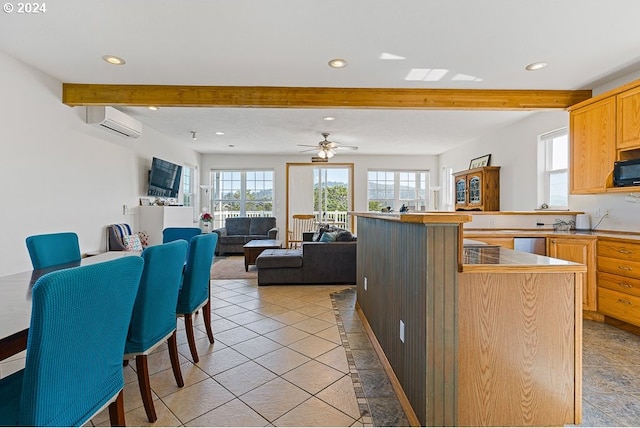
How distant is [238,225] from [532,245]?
20.8 ft

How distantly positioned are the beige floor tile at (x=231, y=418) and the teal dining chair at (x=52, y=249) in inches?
61.9

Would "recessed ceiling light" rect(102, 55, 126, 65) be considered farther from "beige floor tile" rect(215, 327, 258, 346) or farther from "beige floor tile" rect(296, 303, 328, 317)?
"beige floor tile" rect(296, 303, 328, 317)

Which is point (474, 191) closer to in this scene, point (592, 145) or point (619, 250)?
point (592, 145)

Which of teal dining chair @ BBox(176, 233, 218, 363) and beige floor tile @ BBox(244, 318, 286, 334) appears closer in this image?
teal dining chair @ BBox(176, 233, 218, 363)

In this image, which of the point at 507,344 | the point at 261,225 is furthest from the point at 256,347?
the point at 261,225

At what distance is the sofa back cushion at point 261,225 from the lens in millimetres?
7906

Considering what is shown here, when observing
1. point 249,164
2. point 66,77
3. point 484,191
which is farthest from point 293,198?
point 66,77

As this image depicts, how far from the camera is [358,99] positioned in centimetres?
360

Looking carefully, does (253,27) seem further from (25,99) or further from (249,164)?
(249,164)

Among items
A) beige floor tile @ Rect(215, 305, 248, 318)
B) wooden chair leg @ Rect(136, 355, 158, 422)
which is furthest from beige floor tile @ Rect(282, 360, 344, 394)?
beige floor tile @ Rect(215, 305, 248, 318)

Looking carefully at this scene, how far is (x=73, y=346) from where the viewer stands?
3.46ft

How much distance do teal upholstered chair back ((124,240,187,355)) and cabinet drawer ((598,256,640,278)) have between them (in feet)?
12.7

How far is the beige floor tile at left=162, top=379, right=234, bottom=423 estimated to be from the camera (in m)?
1.76

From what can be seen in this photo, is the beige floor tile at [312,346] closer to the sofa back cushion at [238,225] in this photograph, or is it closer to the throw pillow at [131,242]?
the throw pillow at [131,242]
